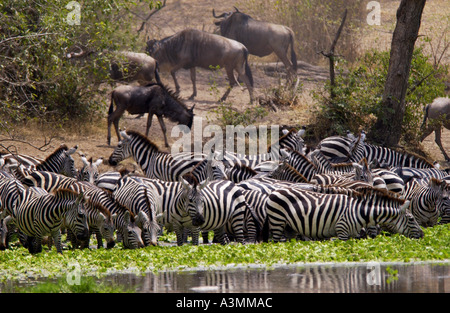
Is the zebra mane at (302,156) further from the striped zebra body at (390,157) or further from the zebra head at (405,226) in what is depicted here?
the zebra head at (405,226)

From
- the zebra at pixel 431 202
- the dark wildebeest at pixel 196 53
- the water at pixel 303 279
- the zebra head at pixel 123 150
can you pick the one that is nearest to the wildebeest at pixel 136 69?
the dark wildebeest at pixel 196 53

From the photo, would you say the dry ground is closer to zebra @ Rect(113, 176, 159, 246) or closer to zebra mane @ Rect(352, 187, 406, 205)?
zebra @ Rect(113, 176, 159, 246)

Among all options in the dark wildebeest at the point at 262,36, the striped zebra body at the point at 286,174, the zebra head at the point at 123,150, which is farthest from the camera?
the dark wildebeest at the point at 262,36

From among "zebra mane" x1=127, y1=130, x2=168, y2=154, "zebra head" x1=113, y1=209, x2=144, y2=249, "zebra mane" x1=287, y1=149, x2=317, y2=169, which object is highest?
"zebra mane" x1=127, y1=130, x2=168, y2=154

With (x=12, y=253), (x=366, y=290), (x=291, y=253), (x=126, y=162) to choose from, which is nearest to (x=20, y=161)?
(x=126, y=162)

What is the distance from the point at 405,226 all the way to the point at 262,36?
1667cm

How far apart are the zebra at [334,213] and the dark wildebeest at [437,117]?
29.7 ft

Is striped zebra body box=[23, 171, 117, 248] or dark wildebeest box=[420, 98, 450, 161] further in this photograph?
dark wildebeest box=[420, 98, 450, 161]

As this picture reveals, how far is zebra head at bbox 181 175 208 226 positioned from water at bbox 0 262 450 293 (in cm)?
173

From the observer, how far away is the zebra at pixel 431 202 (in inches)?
476

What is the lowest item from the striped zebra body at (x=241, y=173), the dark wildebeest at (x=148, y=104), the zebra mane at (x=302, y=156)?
the striped zebra body at (x=241, y=173)

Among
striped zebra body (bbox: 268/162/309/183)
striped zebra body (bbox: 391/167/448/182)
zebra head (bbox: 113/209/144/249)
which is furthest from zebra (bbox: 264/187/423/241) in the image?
striped zebra body (bbox: 391/167/448/182)

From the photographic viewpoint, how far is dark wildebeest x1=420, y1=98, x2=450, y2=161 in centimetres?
1873
